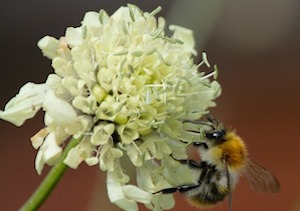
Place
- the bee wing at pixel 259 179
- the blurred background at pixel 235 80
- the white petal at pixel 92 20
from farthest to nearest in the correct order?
the blurred background at pixel 235 80 < the bee wing at pixel 259 179 < the white petal at pixel 92 20

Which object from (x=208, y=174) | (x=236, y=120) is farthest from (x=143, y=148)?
(x=236, y=120)

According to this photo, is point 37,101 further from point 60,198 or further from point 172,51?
point 60,198

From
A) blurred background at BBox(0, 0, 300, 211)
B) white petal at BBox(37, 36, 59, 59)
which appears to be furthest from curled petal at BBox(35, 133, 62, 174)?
blurred background at BBox(0, 0, 300, 211)

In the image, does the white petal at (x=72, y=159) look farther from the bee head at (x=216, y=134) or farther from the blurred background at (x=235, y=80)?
the blurred background at (x=235, y=80)

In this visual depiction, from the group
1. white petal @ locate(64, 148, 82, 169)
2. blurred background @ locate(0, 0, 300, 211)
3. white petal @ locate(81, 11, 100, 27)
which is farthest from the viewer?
blurred background @ locate(0, 0, 300, 211)

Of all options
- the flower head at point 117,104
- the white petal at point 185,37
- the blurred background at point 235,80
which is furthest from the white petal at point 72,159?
the blurred background at point 235,80

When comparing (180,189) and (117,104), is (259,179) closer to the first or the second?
(180,189)

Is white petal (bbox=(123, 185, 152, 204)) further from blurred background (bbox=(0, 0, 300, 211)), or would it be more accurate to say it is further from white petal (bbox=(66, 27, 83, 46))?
blurred background (bbox=(0, 0, 300, 211))

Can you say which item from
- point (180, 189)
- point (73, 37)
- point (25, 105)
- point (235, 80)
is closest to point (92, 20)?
point (73, 37)
